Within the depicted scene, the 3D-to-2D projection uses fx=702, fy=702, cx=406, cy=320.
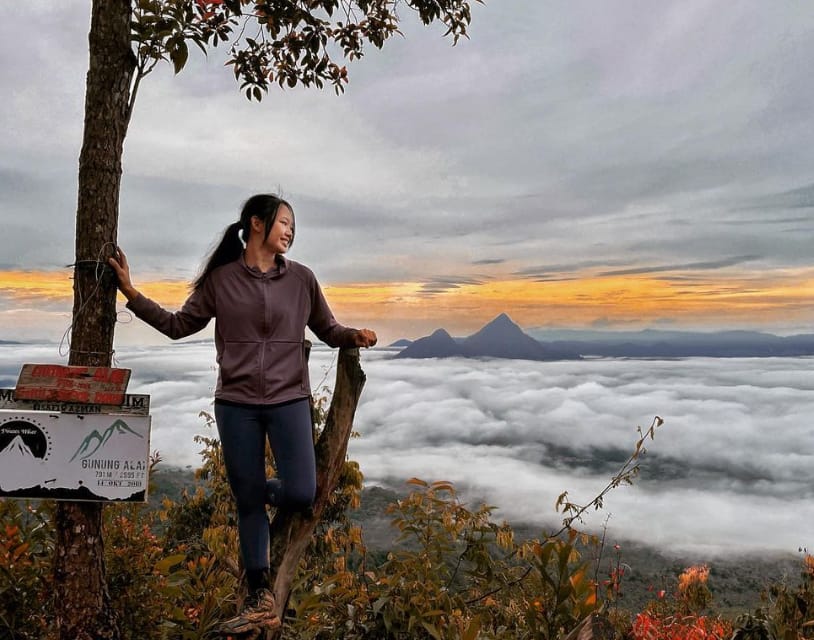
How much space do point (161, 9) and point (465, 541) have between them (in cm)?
342

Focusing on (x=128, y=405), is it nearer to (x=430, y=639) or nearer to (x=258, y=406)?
(x=258, y=406)

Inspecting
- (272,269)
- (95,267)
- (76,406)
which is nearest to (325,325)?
(272,269)

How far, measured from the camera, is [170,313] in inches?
145

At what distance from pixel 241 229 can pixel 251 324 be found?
1.92 ft

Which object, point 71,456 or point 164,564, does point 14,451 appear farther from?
point 164,564

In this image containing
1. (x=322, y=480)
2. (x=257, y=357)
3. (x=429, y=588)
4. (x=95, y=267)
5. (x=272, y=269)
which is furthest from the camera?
(x=429, y=588)

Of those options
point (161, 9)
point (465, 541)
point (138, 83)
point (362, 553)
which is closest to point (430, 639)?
point (465, 541)

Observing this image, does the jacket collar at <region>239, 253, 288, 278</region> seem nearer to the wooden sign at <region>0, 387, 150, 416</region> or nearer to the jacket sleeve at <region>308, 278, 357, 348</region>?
the jacket sleeve at <region>308, 278, 357, 348</region>

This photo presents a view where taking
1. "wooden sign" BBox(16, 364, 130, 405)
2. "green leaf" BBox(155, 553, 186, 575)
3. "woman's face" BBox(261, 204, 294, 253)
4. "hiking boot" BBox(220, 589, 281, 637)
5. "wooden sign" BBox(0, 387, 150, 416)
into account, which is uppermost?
"woman's face" BBox(261, 204, 294, 253)

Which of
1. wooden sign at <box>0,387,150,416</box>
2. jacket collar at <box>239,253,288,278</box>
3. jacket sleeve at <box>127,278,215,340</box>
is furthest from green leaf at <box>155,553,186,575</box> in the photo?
jacket collar at <box>239,253,288,278</box>

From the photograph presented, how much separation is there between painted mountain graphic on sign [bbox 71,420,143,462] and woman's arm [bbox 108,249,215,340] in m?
0.55

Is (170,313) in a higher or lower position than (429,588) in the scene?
higher

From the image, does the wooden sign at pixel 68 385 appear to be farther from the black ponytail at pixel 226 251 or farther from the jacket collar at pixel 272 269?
the jacket collar at pixel 272 269

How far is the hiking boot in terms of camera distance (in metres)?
3.47
